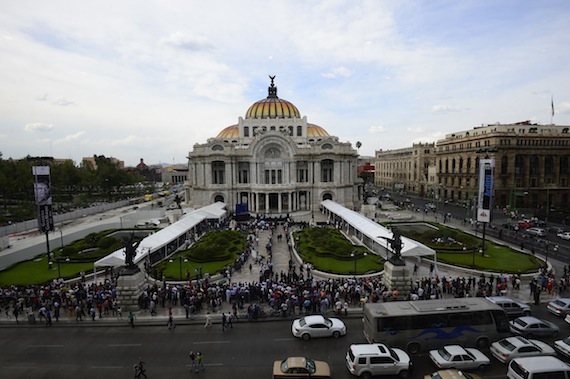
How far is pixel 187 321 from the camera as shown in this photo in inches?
963

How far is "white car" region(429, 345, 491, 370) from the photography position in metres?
17.8

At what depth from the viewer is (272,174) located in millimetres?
→ 70375

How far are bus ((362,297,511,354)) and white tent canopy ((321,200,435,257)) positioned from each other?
10436 millimetres

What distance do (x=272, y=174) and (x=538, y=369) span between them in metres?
57.2

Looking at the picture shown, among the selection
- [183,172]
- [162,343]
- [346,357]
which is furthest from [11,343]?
[183,172]

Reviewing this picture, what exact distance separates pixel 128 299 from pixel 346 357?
16199 millimetres

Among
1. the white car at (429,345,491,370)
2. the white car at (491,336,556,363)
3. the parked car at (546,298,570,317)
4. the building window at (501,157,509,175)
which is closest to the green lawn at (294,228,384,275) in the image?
the white car at (429,345,491,370)

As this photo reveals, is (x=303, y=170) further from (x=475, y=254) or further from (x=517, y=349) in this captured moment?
(x=517, y=349)

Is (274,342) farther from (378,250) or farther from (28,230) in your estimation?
(28,230)

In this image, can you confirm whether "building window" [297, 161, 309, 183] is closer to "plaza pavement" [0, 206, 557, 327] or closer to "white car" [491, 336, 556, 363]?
"plaza pavement" [0, 206, 557, 327]

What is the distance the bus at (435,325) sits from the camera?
1914cm

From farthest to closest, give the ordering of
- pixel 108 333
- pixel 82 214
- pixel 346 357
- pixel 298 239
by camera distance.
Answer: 1. pixel 82 214
2. pixel 298 239
3. pixel 108 333
4. pixel 346 357

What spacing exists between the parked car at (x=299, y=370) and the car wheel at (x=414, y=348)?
4962 millimetres

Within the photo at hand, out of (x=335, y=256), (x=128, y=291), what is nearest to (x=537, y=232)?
(x=335, y=256)
